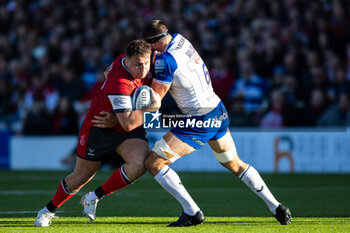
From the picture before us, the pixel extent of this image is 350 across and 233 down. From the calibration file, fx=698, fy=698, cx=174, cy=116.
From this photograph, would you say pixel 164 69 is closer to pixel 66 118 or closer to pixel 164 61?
pixel 164 61

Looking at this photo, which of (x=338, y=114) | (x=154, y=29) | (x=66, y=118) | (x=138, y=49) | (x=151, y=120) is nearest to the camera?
(x=138, y=49)

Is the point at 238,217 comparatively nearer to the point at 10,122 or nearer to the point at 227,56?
the point at 227,56

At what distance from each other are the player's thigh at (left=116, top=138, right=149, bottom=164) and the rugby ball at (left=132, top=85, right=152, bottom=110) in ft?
1.42

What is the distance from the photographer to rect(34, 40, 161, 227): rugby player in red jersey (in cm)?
700

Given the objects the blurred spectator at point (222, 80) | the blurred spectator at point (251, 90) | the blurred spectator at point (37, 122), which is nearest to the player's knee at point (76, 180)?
the blurred spectator at point (251, 90)

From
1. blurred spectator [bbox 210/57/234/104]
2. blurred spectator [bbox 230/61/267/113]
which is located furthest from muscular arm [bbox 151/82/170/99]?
blurred spectator [bbox 210/57/234/104]

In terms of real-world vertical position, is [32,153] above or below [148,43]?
below

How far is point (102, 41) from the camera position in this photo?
20.3 metres

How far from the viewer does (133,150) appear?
723 centimetres

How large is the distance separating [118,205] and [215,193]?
2221 mm

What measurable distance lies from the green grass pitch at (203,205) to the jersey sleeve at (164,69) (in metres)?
1.48

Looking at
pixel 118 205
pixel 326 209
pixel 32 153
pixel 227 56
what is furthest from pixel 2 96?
pixel 326 209

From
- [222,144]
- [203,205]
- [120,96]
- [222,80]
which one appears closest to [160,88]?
[120,96]

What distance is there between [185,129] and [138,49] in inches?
37.8
